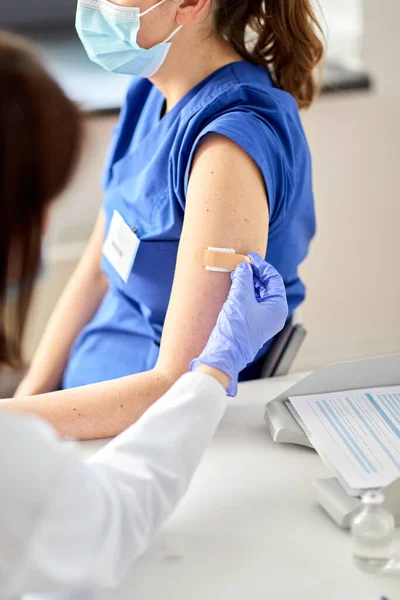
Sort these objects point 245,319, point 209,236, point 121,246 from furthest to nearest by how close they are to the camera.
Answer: point 121,246 < point 209,236 < point 245,319

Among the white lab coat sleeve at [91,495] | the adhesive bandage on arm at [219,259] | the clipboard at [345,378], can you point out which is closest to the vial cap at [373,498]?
the white lab coat sleeve at [91,495]

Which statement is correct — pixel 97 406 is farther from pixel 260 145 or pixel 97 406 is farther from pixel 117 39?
pixel 117 39

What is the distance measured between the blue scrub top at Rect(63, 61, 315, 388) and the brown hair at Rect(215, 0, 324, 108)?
0.06 m

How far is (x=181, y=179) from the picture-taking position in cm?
132

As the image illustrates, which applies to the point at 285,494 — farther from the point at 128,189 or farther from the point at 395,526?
the point at 128,189

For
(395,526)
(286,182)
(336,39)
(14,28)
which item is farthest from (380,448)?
(14,28)

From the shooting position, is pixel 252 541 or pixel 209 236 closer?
pixel 252 541

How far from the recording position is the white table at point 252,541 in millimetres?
856

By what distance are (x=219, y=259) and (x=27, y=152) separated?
482mm

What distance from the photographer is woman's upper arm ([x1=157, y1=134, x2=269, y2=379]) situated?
3.91 feet

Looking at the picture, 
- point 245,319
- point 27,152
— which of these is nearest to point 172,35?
point 245,319

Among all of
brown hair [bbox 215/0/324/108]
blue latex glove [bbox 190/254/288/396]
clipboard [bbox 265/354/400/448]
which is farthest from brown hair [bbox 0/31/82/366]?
brown hair [bbox 215/0/324/108]

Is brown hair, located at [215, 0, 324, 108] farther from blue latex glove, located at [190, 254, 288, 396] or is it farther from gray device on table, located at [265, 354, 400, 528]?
gray device on table, located at [265, 354, 400, 528]

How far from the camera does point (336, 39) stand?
8.39 ft
